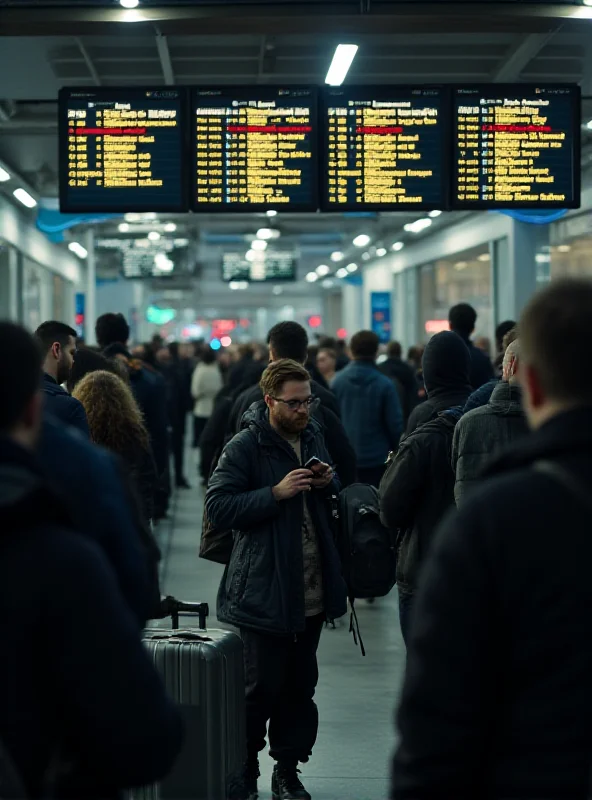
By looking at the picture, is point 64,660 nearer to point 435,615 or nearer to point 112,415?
point 435,615

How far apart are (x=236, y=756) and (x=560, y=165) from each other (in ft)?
17.6

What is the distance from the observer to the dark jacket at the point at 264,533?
15.7 ft

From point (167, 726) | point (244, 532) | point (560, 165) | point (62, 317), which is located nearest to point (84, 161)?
point (560, 165)

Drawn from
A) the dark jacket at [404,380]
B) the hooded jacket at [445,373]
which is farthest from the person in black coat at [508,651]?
the dark jacket at [404,380]

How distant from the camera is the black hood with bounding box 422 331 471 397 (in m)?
5.66

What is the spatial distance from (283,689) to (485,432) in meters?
1.30

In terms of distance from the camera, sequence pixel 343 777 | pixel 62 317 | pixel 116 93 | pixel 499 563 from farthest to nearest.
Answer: pixel 62 317 → pixel 116 93 → pixel 343 777 → pixel 499 563

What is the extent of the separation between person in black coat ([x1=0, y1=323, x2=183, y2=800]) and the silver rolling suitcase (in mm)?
2075

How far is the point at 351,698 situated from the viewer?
6688 millimetres

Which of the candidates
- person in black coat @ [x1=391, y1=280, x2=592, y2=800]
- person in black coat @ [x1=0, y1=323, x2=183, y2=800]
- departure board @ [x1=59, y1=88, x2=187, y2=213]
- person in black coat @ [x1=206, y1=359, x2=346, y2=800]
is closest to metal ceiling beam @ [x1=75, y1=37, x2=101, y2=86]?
departure board @ [x1=59, y1=88, x2=187, y2=213]

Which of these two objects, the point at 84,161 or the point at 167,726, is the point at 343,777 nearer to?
the point at 167,726

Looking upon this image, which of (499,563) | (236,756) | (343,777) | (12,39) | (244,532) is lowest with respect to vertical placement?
(343,777)

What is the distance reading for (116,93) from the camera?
8.45 meters

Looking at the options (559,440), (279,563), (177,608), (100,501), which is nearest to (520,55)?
(279,563)
